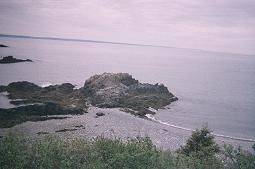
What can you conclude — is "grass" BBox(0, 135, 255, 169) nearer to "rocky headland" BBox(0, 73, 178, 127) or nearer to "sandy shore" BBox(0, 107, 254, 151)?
"sandy shore" BBox(0, 107, 254, 151)

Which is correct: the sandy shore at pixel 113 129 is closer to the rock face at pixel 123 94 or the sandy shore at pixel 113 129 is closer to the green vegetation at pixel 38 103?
the green vegetation at pixel 38 103

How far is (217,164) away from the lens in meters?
23.3

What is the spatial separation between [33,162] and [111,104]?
157 feet

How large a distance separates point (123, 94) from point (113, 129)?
22.4 meters

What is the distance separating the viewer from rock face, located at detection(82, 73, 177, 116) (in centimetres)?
6912

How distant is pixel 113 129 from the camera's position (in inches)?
2031

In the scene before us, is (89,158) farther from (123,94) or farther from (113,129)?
(123,94)

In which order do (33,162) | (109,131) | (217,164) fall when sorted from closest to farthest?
(33,162)
(217,164)
(109,131)

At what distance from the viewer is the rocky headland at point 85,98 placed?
56312 mm

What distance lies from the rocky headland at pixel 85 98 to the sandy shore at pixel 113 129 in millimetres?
3512

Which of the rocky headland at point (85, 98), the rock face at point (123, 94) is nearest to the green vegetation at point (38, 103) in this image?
the rocky headland at point (85, 98)

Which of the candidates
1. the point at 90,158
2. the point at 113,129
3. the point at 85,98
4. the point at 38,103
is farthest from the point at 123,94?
the point at 90,158

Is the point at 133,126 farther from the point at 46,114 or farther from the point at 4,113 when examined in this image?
the point at 4,113

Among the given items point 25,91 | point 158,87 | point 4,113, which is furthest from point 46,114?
point 158,87
